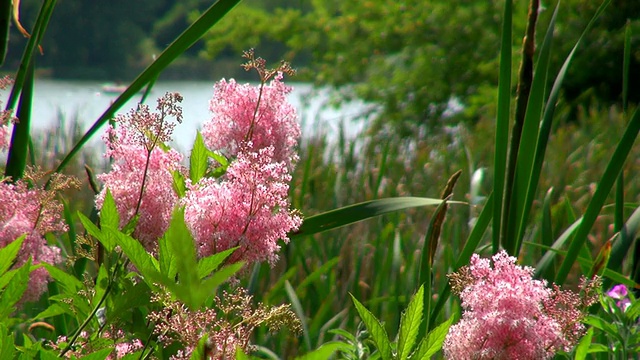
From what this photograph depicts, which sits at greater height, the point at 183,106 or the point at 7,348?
the point at 7,348

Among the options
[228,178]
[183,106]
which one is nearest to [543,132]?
[228,178]

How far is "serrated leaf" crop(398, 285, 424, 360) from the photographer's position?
3.07ft

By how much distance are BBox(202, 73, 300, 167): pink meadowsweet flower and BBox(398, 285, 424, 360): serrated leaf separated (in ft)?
1.37

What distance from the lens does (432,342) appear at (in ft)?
3.16

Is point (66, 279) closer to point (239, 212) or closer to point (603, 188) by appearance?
point (239, 212)

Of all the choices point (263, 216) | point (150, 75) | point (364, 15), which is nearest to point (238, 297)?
point (263, 216)

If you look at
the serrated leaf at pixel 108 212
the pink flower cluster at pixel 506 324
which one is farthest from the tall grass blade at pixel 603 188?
the serrated leaf at pixel 108 212

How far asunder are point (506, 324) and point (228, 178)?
18.0 inches

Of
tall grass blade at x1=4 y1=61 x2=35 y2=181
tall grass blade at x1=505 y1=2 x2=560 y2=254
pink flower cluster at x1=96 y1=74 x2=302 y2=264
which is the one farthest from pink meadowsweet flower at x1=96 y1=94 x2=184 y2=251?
tall grass blade at x1=505 y1=2 x2=560 y2=254

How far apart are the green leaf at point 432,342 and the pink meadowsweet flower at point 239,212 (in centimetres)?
24

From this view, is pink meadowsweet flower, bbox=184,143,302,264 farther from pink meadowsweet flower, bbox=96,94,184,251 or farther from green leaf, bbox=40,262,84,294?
green leaf, bbox=40,262,84,294

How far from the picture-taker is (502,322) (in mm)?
986

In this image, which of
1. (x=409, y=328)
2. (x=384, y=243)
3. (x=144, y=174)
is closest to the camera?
(x=409, y=328)

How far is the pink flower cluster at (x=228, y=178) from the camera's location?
102 cm
